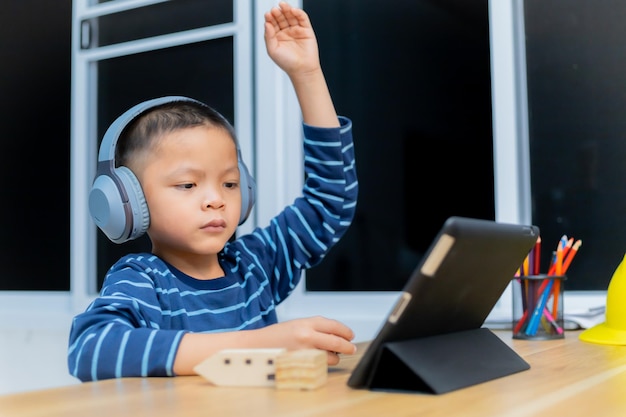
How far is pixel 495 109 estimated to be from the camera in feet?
5.59

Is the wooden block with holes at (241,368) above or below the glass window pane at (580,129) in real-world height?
below

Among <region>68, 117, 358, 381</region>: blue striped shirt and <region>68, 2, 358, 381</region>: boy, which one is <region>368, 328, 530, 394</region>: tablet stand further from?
<region>68, 117, 358, 381</region>: blue striped shirt

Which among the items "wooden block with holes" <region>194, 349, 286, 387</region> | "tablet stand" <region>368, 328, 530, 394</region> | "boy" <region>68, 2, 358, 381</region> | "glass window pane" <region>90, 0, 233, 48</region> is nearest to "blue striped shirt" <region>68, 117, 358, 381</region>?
"boy" <region>68, 2, 358, 381</region>

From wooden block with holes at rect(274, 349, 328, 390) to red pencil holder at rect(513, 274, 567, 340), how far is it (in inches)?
26.2

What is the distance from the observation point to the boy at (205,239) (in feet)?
2.73

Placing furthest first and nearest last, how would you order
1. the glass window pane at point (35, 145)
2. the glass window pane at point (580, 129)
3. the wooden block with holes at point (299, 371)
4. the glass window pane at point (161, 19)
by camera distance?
the glass window pane at point (35, 145) → the glass window pane at point (161, 19) → the glass window pane at point (580, 129) → the wooden block with holes at point (299, 371)

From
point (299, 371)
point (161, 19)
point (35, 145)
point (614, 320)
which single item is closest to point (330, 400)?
point (299, 371)

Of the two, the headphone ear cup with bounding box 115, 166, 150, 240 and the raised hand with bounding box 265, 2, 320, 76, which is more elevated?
the raised hand with bounding box 265, 2, 320, 76

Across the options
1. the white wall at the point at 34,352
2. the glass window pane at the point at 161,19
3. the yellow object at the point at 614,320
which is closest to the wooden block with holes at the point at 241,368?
the yellow object at the point at 614,320

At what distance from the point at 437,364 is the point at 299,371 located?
124 mm

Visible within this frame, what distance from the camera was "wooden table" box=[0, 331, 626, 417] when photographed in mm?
585

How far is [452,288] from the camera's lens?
0.71 meters

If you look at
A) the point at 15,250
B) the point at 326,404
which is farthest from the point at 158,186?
the point at 15,250

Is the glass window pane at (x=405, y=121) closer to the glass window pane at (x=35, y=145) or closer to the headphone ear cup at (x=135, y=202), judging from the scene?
the headphone ear cup at (x=135, y=202)
